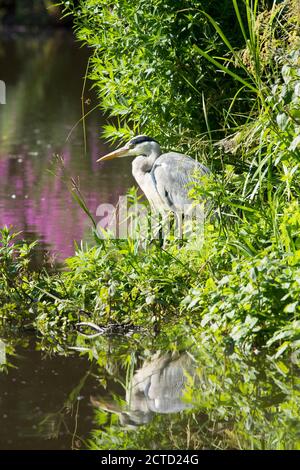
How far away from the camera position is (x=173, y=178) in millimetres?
7195

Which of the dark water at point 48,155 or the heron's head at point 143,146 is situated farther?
the dark water at point 48,155

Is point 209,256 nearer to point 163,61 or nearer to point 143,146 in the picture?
point 143,146

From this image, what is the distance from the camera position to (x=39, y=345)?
5.79 meters

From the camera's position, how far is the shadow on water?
4.42 meters

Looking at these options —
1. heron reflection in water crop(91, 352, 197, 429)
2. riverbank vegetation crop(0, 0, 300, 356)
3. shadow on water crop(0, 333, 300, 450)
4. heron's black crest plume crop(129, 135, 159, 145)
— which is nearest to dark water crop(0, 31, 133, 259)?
riverbank vegetation crop(0, 0, 300, 356)

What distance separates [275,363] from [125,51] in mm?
3165

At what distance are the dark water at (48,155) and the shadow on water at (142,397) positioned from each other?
4.20 feet

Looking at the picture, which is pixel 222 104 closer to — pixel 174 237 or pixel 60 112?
pixel 174 237

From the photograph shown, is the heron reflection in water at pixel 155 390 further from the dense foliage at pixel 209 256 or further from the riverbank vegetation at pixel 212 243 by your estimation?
the riverbank vegetation at pixel 212 243

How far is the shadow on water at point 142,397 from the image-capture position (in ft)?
14.5

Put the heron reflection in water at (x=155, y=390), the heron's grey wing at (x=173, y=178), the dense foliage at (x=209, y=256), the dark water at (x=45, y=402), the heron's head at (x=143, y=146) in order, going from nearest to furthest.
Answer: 1. the dark water at (x=45, y=402)
2. the heron reflection in water at (x=155, y=390)
3. the dense foliage at (x=209, y=256)
4. the heron's grey wing at (x=173, y=178)
5. the heron's head at (x=143, y=146)

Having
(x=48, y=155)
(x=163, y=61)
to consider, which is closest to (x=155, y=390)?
(x=163, y=61)

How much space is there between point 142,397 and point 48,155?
8.50 m

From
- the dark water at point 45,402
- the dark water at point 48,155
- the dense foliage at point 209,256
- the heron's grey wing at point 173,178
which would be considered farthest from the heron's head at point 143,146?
the dark water at point 45,402
